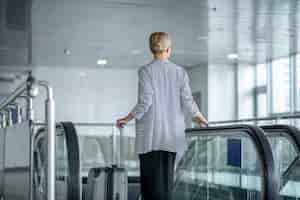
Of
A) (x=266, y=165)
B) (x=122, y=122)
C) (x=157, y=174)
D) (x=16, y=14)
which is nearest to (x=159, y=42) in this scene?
(x=122, y=122)

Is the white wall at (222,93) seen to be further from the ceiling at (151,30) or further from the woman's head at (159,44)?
the woman's head at (159,44)

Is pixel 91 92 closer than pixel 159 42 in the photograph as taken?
No

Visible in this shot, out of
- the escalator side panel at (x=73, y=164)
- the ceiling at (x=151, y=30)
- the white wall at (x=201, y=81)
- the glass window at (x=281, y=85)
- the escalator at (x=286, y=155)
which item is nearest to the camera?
the escalator at (x=286, y=155)

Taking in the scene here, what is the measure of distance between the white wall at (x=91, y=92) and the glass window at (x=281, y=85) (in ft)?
13.0

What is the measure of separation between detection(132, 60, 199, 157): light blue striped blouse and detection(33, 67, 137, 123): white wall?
12.3 metres

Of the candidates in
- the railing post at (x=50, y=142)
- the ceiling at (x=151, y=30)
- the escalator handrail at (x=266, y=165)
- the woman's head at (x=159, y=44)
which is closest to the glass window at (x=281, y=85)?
the ceiling at (x=151, y=30)

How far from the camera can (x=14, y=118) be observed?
5.46 metres

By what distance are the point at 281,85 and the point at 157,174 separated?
1394cm

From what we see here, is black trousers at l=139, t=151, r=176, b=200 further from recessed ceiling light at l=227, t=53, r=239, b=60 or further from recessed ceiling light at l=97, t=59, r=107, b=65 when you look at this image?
recessed ceiling light at l=227, t=53, r=239, b=60

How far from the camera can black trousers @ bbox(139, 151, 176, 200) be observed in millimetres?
4762

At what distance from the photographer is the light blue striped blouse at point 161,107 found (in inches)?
184

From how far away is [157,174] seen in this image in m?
4.80

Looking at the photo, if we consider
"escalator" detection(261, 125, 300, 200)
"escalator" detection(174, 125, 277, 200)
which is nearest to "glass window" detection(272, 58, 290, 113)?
"escalator" detection(174, 125, 277, 200)

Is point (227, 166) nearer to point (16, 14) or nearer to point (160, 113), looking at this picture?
point (160, 113)
